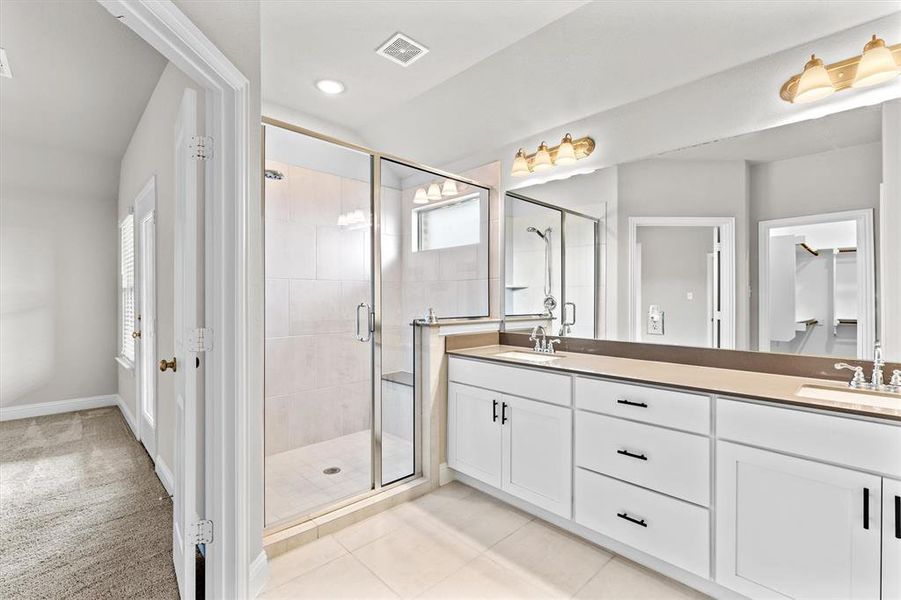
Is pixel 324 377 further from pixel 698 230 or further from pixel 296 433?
pixel 698 230

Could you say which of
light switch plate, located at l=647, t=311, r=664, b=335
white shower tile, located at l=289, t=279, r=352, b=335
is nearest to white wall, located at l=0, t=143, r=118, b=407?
white shower tile, located at l=289, t=279, r=352, b=335

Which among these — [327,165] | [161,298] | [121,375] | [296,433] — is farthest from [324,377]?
[121,375]

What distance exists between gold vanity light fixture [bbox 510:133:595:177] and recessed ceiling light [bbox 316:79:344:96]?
1.29 metres

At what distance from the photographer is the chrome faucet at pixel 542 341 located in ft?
8.72

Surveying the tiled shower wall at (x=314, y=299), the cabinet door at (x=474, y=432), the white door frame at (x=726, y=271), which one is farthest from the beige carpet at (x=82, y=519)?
the white door frame at (x=726, y=271)

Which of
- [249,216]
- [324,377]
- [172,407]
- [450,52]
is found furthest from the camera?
[324,377]

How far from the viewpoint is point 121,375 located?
4.35 meters

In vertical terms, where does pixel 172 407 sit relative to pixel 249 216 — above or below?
below

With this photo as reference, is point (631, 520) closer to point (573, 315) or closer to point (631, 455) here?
point (631, 455)

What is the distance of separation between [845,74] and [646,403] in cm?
156

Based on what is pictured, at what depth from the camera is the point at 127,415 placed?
3.98 meters

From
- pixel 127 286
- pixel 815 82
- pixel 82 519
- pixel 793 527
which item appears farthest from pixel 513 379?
pixel 127 286

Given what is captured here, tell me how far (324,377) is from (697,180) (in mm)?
2507

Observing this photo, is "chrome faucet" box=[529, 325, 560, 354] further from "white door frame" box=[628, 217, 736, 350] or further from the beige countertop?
"white door frame" box=[628, 217, 736, 350]
